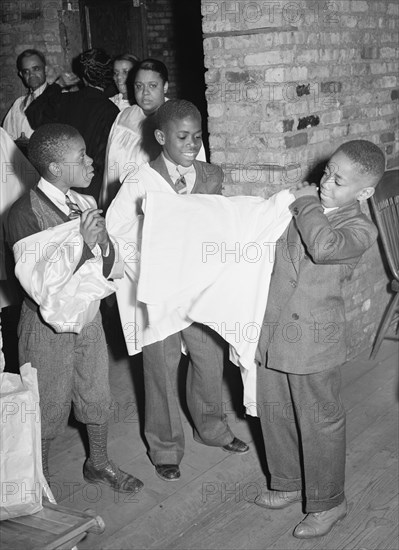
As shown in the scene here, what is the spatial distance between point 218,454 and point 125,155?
5.39 feet

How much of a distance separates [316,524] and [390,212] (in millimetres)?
1835

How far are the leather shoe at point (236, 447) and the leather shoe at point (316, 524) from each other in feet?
1.80

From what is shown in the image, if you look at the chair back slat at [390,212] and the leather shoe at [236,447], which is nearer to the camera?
the leather shoe at [236,447]

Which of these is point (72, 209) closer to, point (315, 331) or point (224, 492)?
point (315, 331)

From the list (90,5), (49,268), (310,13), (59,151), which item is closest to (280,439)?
(49,268)

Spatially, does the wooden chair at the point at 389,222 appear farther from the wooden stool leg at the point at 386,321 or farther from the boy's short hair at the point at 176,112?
the boy's short hair at the point at 176,112

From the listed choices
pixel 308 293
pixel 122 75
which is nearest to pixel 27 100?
pixel 122 75

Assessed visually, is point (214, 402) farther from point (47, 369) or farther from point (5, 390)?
point (5, 390)

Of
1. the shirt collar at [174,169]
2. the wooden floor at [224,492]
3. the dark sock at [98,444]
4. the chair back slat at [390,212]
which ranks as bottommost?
the wooden floor at [224,492]

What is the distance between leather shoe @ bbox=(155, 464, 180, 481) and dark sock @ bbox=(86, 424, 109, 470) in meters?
0.22

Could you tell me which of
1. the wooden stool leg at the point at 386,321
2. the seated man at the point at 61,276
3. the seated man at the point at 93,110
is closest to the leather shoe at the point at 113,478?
the seated man at the point at 61,276

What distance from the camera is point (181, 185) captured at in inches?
105

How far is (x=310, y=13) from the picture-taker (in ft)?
10.2

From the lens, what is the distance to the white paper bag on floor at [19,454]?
6.53 ft
